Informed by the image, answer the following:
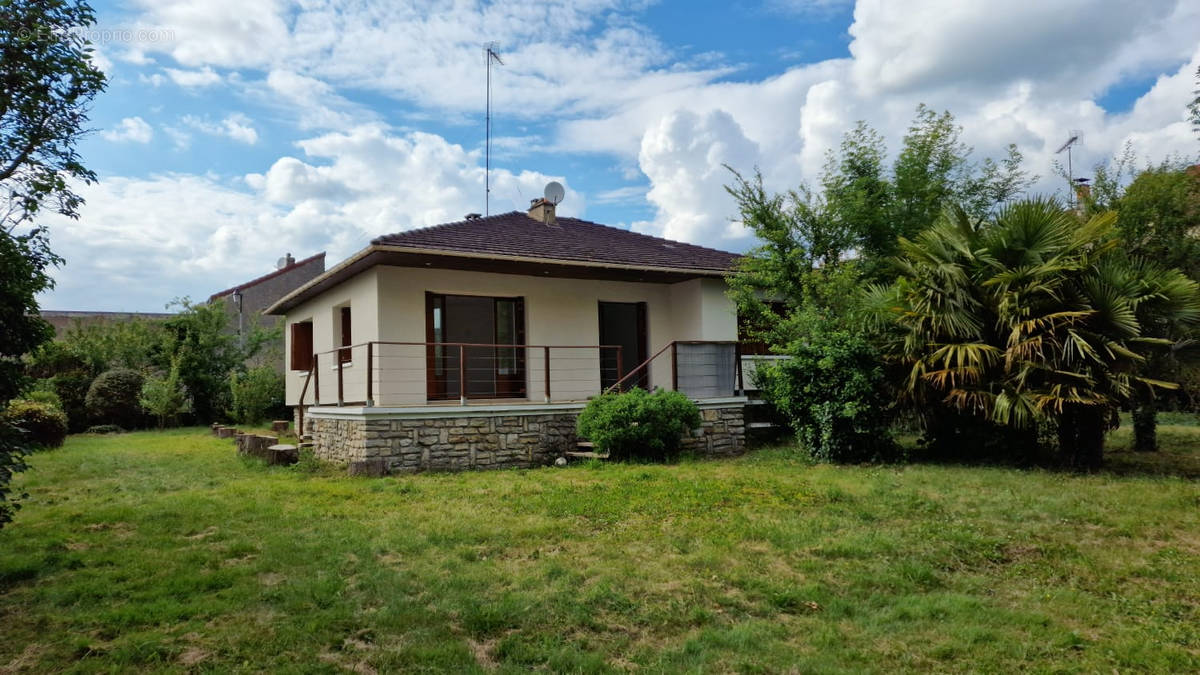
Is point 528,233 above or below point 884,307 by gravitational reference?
above

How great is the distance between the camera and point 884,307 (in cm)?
1022

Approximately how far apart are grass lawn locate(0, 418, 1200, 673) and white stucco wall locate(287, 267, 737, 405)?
143 inches

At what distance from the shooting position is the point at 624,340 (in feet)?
52.1

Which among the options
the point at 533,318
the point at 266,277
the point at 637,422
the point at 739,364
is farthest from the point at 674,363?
the point at 266,277

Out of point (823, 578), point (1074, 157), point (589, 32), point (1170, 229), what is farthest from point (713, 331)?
point (1074, 157)

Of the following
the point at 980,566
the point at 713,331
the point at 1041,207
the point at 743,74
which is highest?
the point at 743,74

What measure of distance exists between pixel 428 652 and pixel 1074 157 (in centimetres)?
2397

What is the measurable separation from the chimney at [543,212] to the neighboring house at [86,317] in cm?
1104

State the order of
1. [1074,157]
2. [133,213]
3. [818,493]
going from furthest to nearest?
[1074,157] → [133,213] → [818,493]

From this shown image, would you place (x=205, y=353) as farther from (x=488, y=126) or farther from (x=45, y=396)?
(x=488, y=126)

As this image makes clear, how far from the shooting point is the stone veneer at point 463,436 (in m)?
10.3

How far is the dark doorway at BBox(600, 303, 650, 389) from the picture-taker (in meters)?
14.1

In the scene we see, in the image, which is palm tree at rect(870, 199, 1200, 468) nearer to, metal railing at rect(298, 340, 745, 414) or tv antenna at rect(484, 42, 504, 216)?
metal railing at rect(298, 340, 745, 414)

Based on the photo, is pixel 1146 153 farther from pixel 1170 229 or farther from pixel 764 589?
pixel 764 589
